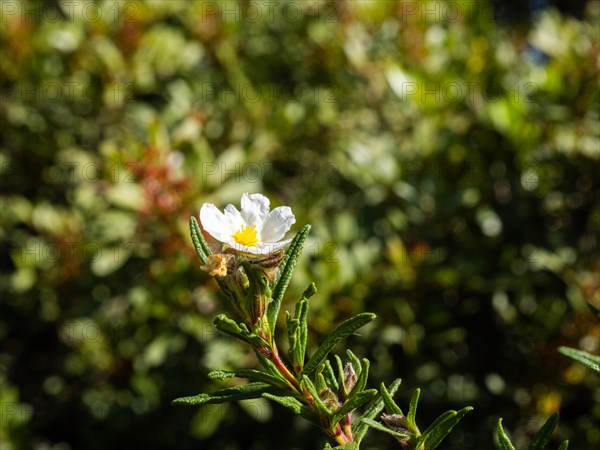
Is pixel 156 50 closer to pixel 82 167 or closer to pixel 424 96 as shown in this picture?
pixel 82 167

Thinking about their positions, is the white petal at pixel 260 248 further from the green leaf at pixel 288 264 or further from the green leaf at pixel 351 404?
the green leaf at pixel 351 404

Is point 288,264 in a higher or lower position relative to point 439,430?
higher

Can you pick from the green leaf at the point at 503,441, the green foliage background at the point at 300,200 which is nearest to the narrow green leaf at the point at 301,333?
the green leaf at the point at 503,441

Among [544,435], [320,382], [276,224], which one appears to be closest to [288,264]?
[276,224]

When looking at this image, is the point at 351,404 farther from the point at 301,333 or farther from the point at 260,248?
the point at 260,248

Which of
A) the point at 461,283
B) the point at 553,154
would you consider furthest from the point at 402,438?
the point at 553,154

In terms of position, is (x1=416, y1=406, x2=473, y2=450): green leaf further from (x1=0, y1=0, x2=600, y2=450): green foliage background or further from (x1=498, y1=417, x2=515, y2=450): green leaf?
(x1=0, y1=0, x2=600, y2=450): green foliage background
